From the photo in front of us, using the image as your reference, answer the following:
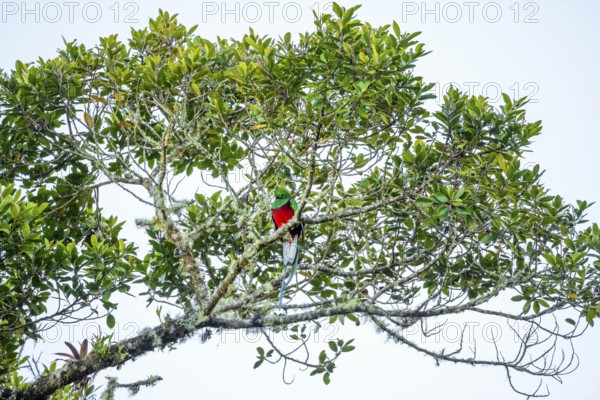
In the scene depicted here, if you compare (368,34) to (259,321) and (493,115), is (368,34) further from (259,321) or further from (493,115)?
(259,321)

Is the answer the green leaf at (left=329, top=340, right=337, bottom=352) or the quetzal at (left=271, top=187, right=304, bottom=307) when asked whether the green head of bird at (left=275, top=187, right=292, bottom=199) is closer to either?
the quetzal at (left=271, top=187, right=304, bottom=307)

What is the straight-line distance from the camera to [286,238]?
612cm

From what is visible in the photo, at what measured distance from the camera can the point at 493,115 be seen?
17.3 feet

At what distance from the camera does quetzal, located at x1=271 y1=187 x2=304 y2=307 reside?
6016 mm

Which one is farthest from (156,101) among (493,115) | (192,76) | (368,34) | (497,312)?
(497,312)

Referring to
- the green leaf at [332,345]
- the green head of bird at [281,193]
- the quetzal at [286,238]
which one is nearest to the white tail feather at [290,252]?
the quetzal at [286,238]

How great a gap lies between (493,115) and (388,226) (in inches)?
52.9

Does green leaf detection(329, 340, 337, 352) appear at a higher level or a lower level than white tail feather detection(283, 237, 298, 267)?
lower

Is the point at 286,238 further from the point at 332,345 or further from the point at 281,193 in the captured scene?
the point at 332,345

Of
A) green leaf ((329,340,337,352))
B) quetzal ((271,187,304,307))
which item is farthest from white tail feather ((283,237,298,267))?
green leaf ((329,340,337,352))

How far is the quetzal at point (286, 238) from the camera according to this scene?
6.02m

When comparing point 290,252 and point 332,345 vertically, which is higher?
point 290,252

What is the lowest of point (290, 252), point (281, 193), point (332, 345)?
point (332, 345)

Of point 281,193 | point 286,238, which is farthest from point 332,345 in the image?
point 281,193
